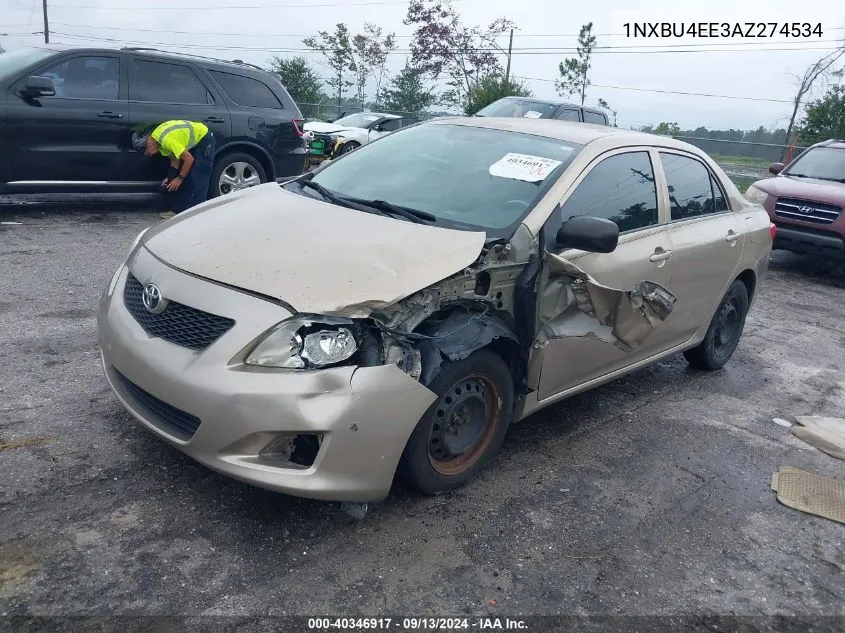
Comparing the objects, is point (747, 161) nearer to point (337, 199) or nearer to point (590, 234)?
point (590, 234)

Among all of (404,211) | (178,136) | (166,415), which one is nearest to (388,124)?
(178,136)

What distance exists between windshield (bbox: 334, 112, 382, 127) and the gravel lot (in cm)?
1321

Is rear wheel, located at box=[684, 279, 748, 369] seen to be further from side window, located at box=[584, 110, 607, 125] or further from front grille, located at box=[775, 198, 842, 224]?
side window, located at box=[584, 110, 607, 125]

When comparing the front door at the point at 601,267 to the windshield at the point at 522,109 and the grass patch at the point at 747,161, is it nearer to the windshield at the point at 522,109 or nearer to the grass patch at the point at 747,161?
the windshield at the point at 522,109

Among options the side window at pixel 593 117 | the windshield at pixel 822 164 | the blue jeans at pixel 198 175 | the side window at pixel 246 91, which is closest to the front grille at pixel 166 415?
the blue jeans at pixel 198 175

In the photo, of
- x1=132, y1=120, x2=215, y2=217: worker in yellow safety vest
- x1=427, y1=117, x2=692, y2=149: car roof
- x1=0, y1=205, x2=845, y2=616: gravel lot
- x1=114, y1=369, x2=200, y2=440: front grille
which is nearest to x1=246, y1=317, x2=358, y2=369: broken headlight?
x1=114, y1=369, x2=200, y2=440: front grille

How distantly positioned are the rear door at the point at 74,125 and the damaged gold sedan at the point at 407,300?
444 centimetres

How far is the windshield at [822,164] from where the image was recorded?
32.7ft

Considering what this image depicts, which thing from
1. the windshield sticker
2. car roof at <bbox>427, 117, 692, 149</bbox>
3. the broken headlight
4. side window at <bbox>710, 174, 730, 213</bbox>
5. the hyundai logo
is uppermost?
car roof at <bbox>427, 117, 692, 149</bbox>

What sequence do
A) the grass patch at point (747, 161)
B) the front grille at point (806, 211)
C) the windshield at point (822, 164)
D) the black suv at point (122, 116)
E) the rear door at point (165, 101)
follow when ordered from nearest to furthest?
the black suv at point (122, 116), the rear door at point (165, 101), the front grille at point (806, 211), the windshield at point (822, 164), the grass patch at point (747, 161)

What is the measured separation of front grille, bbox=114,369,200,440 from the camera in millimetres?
2801

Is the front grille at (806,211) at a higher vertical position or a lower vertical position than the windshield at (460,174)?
lower

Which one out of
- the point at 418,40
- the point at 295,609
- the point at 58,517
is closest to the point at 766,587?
the point at 295,609

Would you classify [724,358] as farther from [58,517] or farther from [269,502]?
[58,517]
